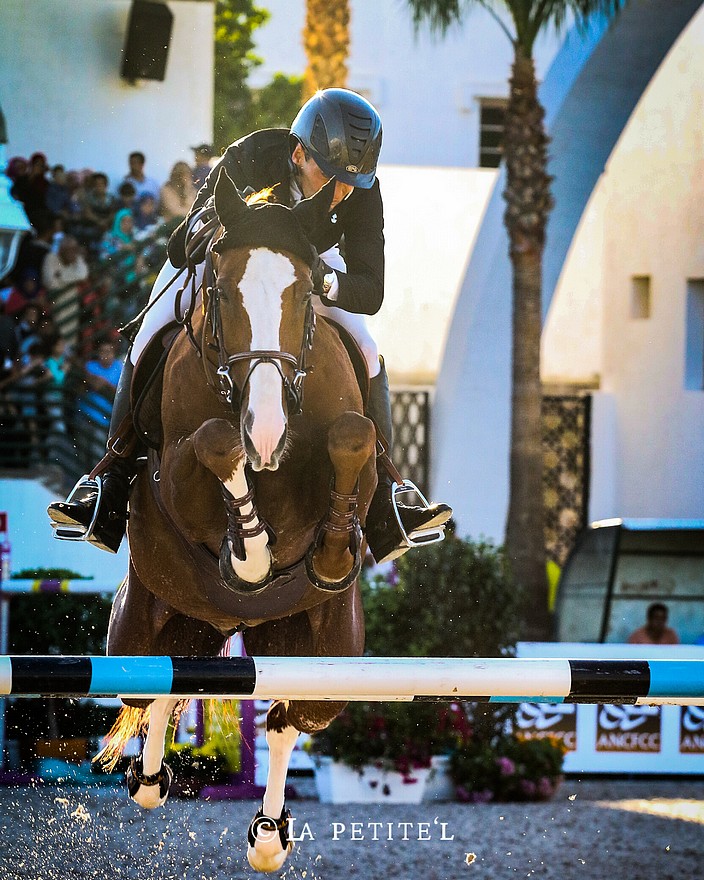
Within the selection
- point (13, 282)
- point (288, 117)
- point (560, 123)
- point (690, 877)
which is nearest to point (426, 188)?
point (560, 123)

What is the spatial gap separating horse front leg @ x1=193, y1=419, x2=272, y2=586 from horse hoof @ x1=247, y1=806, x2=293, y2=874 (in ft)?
3.75

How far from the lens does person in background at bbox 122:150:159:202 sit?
8547 mm

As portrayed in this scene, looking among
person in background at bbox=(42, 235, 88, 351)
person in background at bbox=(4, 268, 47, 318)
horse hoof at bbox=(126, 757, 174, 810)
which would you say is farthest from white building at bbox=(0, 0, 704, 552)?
horse hoof at bbox=(126, 757, 174, 810)

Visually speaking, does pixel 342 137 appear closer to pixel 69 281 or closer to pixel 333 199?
pixel 333 199

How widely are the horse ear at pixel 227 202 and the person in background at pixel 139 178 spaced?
17.2 ft

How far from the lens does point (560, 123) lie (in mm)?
9727

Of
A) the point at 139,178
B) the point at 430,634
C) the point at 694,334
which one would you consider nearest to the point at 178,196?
the point at 139,178

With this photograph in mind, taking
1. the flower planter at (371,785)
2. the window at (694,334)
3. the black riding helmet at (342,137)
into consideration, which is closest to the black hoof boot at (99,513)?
the black riding helmet at (342,137)

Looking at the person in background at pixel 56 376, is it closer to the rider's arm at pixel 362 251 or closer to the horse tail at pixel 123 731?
the horse tail at pixel 123 731

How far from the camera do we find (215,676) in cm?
323

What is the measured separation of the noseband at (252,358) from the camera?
324cm

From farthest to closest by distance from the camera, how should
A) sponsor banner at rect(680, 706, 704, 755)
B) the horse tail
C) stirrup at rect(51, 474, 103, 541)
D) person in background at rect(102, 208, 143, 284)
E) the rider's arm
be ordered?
person in background at rect(102, 208, 143, 284) → sponsor banner at rect(680, 706, 704, 755) → the horse tail → stirrup at rect(51, 474, 103, 541) → the rider's arm

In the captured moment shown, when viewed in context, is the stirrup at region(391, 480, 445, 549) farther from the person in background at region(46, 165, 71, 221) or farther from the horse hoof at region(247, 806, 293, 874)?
the person in background at region(46, 165, 71, 221)

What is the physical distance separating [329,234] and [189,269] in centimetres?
38
